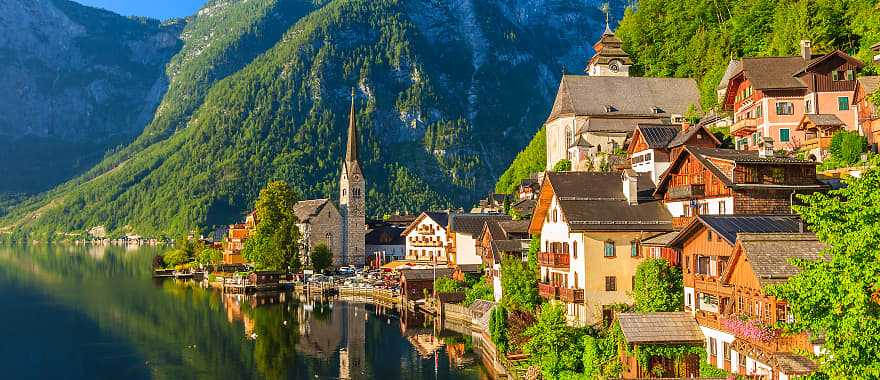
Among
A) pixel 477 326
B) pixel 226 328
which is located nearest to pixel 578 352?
pixel 477 326

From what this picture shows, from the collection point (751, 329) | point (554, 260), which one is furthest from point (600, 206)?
point (751, 329)

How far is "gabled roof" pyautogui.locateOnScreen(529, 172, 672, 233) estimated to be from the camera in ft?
163

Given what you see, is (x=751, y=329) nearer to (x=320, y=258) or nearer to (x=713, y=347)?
(x=713, y=347)

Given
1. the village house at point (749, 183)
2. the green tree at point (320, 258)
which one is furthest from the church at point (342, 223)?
the village house at point (749, 183)

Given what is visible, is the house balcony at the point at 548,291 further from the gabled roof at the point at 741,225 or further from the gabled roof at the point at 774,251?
the gabled roof at the point at 774,251

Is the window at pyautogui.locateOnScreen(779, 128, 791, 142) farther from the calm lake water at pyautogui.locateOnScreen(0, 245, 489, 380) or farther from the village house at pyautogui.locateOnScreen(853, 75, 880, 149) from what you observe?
the calm lake water at pyautogui.locateOnScreen(0, 245, 489, 380)

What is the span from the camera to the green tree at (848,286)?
74.4 feet

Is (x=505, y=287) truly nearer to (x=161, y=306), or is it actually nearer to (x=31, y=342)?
(x=31, y=342)

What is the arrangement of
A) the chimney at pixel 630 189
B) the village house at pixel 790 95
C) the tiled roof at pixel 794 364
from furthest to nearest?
1. the village house at pixel 790 95
2. the chimney at pixel 630 189
3. the tiled roof at pixel 794 364

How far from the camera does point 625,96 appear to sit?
98.8 m

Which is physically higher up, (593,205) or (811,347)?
(593,205)

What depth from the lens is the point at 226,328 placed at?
7975 cm

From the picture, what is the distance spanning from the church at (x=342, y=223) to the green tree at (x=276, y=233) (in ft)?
46.7

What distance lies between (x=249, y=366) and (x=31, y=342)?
2628 centimetres
